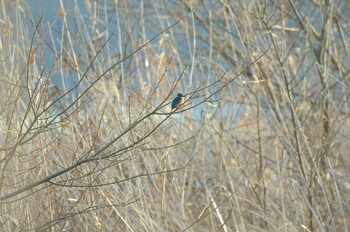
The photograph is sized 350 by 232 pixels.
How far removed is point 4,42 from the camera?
258 centimetres

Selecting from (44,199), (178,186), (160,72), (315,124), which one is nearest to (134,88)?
(160,72)

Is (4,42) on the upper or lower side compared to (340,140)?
upper

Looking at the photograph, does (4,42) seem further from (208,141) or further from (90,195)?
(208,141)

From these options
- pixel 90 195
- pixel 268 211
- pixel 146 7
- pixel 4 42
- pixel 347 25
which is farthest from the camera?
pixel 146 7

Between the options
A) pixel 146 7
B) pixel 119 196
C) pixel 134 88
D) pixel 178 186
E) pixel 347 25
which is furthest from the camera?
pixel 146 7

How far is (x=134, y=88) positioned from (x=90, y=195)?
1321mm

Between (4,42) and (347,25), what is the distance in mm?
2360

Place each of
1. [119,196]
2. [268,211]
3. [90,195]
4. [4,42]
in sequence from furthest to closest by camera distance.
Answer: [268,211] < [119,196] < [90,195] < [4,42]

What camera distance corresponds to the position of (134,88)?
400cm

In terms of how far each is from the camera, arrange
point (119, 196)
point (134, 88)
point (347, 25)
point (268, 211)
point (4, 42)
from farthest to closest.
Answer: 1. point (347, 25)
2. point (134, 88)
3. point (268, 211)
4. point (119, 196)
5. point (4, 42)

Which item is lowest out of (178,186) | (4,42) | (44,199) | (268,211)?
(268,211)

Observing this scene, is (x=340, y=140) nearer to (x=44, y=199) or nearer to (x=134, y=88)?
(x=134, y=88)

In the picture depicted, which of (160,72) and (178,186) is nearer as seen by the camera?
(178,186)

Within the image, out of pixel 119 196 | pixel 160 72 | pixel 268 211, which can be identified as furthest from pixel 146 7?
pixel 119 196
